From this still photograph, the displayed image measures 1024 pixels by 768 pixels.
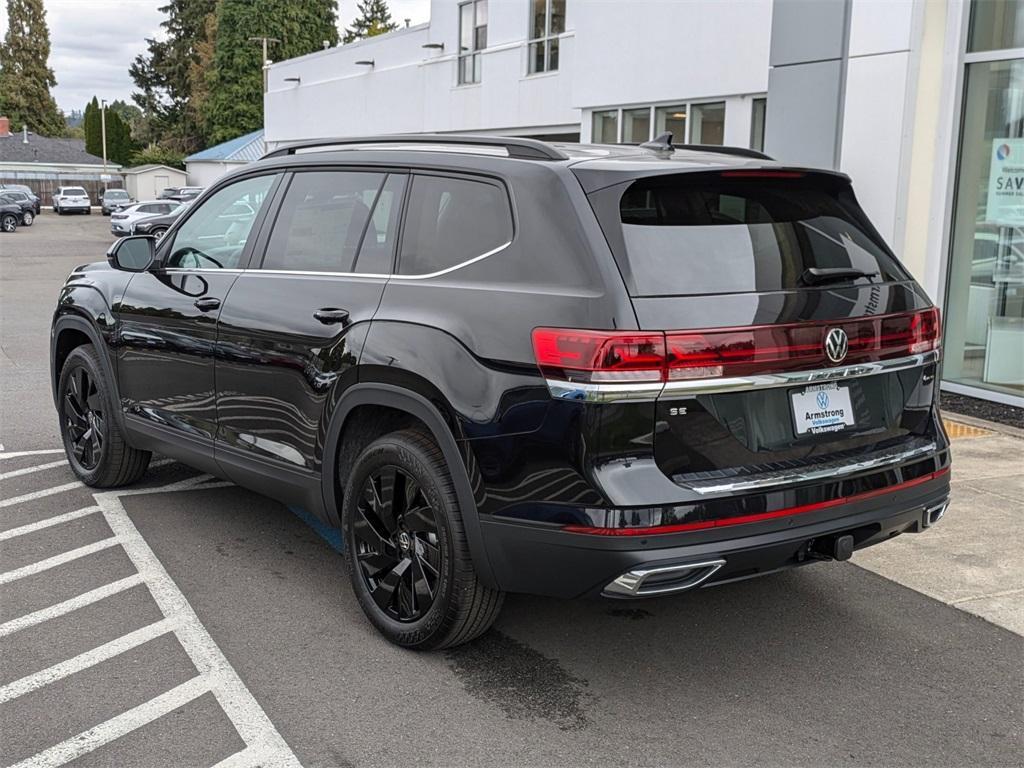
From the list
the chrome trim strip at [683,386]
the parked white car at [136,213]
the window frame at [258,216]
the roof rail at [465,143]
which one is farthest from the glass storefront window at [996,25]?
the parked white car at [136,213]

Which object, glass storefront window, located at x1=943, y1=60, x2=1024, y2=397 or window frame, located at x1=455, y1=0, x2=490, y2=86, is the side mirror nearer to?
glass storefront window, located at x1=943, y1=60, x2=1024, y2=397

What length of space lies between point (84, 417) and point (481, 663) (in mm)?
3302

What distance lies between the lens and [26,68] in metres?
105

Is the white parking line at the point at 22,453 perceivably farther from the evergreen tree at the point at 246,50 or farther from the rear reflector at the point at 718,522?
the evergreen tree at the point at 246,50

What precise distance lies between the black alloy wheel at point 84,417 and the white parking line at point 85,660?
2.01 meters

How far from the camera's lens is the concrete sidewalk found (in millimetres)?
4773

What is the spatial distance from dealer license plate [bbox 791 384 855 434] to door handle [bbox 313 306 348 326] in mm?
1701

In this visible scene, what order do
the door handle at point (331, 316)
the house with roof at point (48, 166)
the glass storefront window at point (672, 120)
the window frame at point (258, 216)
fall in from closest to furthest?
the door handle at point (331, 316), the window frame at point (258, 216), the glass storefront window at point (672, 120), the house with roof at point (48, 166)

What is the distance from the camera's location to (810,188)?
4090 millimetres

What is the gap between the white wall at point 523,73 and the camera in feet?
43.8

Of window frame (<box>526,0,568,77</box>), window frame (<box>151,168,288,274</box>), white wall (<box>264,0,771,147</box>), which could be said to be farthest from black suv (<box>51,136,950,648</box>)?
window frame (<box>526,0,568,77</box>)

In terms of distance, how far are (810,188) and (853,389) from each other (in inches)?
32.1

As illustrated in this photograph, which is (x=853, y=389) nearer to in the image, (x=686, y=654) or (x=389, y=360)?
(x=686, y=654)

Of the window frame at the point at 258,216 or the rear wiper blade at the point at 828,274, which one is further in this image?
the window frame at the point at 258,216
